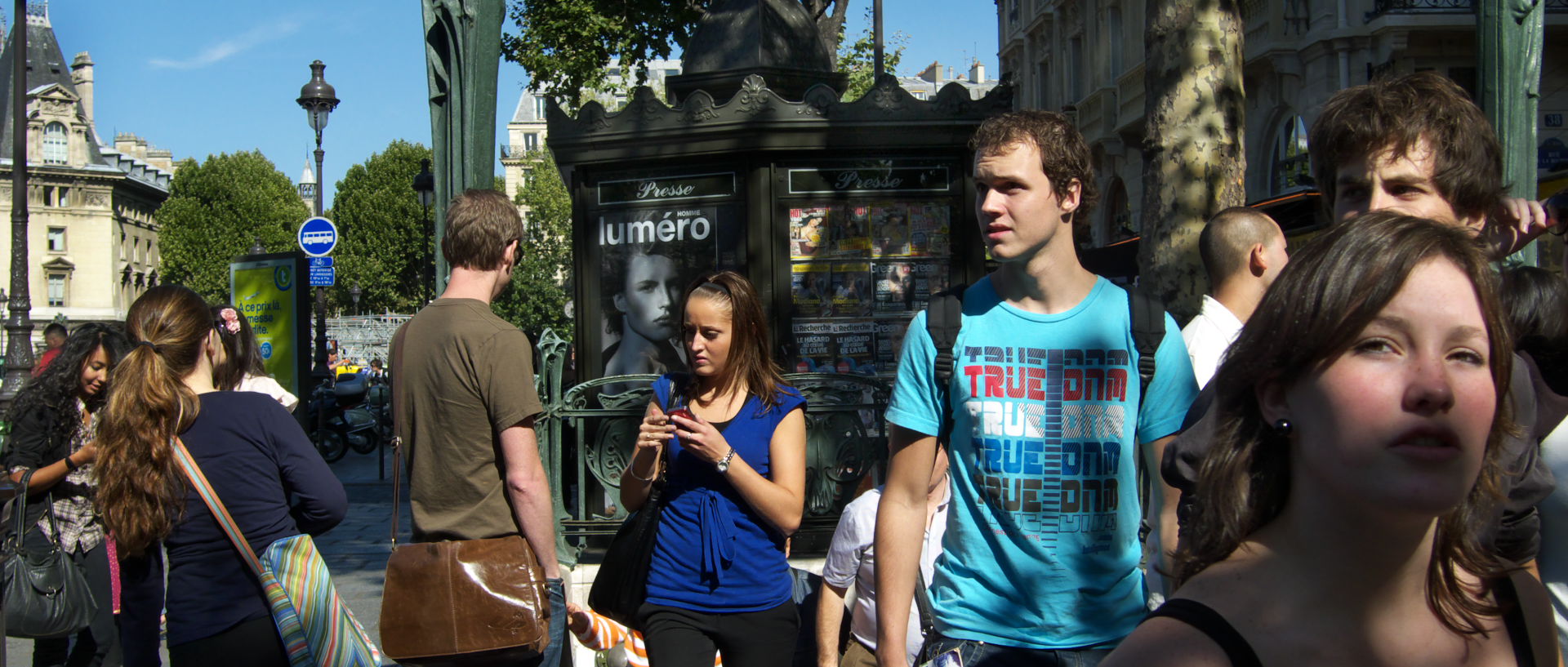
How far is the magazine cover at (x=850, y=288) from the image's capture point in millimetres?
6801

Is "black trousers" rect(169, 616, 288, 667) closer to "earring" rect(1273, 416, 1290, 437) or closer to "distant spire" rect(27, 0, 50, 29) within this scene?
"earring" rect(1273, 416, 1290, 437)

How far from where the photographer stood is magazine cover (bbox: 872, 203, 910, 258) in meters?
6.77

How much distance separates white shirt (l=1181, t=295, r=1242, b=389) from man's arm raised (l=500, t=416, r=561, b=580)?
1.82 meters

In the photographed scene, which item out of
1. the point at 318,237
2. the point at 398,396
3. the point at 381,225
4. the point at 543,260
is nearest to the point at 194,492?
the point at 398,396

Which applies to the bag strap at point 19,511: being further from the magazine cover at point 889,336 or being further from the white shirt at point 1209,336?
the white shirt at point 1209,336

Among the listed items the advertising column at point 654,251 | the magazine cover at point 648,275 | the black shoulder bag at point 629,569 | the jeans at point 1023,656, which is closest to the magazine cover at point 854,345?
the advertising column at point 654,251

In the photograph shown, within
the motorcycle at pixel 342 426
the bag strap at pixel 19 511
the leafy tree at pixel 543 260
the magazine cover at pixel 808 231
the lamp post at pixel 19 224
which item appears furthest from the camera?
the leafy tree at pixel 543 260

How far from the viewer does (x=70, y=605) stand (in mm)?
5188

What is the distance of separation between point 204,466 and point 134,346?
448mm

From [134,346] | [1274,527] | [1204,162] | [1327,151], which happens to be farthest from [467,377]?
[1204,162]

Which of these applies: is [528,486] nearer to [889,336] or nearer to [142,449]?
[142,449]

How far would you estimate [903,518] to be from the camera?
9.08 ft

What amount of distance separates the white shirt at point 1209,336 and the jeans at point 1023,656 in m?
0.98

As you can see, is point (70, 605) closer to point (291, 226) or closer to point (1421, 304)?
point (1421, 304)
